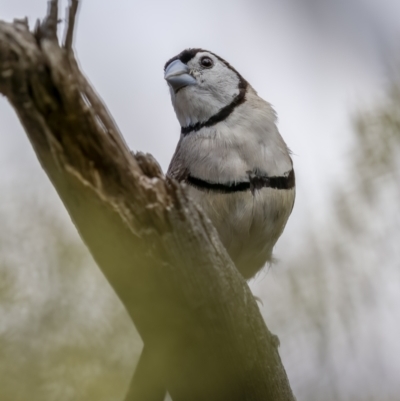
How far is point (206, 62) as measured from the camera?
3.62 m

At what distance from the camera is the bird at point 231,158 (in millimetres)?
2982

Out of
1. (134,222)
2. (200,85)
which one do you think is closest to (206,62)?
(200,85)

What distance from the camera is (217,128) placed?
328 cm

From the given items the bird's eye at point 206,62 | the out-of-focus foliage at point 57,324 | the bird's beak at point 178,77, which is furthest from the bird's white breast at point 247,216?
the out-of-focus foliage at point 57,324

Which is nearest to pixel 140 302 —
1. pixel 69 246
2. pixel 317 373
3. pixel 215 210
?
pixel 69 246

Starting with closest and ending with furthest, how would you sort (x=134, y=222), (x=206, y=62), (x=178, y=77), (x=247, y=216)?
(x=134, y=222) < (x=247, y=216) < (x=178, y=77) < (x=206, y=62)

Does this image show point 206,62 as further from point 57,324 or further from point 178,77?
point 57,324

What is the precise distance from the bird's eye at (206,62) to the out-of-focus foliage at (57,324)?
2.40 meters

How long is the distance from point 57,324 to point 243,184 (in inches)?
79.5

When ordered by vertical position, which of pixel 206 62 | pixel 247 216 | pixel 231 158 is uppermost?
pixel 206 62

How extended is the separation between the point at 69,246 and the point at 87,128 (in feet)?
1.55

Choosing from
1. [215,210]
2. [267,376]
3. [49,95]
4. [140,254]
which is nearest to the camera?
[49,95]

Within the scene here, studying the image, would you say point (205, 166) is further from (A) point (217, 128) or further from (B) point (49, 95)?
(B) point (49, 95)

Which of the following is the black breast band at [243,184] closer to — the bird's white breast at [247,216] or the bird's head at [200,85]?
the bird's white breast at [247,216]
